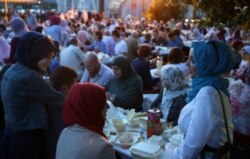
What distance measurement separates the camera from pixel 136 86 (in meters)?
4.75

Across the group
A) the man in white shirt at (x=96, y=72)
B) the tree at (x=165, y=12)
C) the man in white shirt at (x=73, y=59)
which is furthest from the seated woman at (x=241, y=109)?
the tree at (x=165, y=12)

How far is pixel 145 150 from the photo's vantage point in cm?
279

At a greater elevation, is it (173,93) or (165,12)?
(165,12)

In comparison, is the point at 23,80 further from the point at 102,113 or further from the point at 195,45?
the point at 195,45

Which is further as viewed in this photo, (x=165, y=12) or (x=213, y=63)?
(x=165, y=12)

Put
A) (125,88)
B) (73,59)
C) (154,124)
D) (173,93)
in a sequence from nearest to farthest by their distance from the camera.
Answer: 1. (154,124)
2. (173,93)
3. (125,88)
4. (73,59)

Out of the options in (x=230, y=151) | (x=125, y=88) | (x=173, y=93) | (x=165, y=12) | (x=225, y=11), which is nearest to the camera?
(x=230, y=151)

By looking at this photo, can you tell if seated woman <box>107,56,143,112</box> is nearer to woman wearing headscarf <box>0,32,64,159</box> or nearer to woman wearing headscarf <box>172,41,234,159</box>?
woman wearing headscarf <box>0,32,64,159</box>

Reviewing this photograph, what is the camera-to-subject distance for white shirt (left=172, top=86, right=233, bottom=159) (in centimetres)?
213

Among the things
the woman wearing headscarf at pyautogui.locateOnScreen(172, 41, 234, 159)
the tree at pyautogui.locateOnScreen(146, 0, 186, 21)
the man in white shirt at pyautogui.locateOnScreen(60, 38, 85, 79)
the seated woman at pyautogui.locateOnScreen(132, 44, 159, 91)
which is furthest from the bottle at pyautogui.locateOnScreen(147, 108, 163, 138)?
the tree at pyautogui.locateOnScreen(146, 0, 186, 21)

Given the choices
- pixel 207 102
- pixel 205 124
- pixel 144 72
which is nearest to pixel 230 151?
pixel 205 124

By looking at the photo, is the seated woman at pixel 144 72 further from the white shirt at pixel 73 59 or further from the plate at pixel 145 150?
the plate at pixel 145 150

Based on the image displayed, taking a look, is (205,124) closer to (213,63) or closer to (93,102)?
(213,63)

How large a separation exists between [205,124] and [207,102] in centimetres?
14
